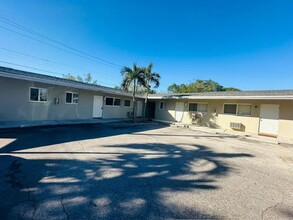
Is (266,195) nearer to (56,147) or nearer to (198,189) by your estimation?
(198,189)

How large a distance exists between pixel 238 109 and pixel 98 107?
10.9 meters

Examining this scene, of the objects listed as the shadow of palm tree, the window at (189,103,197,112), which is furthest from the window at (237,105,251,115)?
the shadow of palm tree

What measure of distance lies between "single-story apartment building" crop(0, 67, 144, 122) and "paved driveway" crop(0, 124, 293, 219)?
4.76 m

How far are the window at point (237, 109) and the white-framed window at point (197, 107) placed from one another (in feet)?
5.58

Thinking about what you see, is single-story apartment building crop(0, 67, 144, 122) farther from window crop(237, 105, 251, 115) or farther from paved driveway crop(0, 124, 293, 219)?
window crop(237, 105, 251, 115)

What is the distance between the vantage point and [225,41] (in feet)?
Result: 47.1

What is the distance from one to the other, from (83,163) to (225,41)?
15067 mm

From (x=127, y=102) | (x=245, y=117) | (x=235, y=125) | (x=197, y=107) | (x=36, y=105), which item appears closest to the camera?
(x=36, y=105)

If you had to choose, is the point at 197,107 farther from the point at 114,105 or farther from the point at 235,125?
the point at 114,105

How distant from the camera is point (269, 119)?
35.2 ft

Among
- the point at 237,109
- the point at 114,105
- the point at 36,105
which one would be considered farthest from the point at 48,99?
the point at 237,109

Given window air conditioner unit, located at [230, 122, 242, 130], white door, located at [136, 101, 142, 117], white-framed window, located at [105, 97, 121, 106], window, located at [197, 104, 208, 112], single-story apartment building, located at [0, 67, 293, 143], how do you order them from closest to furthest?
single-story apartment building, located at [0, 67, 293, 143], window air conditioner unit, located at [230, 122, 242, 130], window, located at [197, 104, 208, 112], white-framed window, located at [105, 97, 121, 106], white door, located at [136, 101, 142, 117]

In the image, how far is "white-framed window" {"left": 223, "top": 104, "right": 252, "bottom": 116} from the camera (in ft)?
38.4

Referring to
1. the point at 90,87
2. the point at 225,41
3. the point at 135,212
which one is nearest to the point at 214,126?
the point at 225,41
